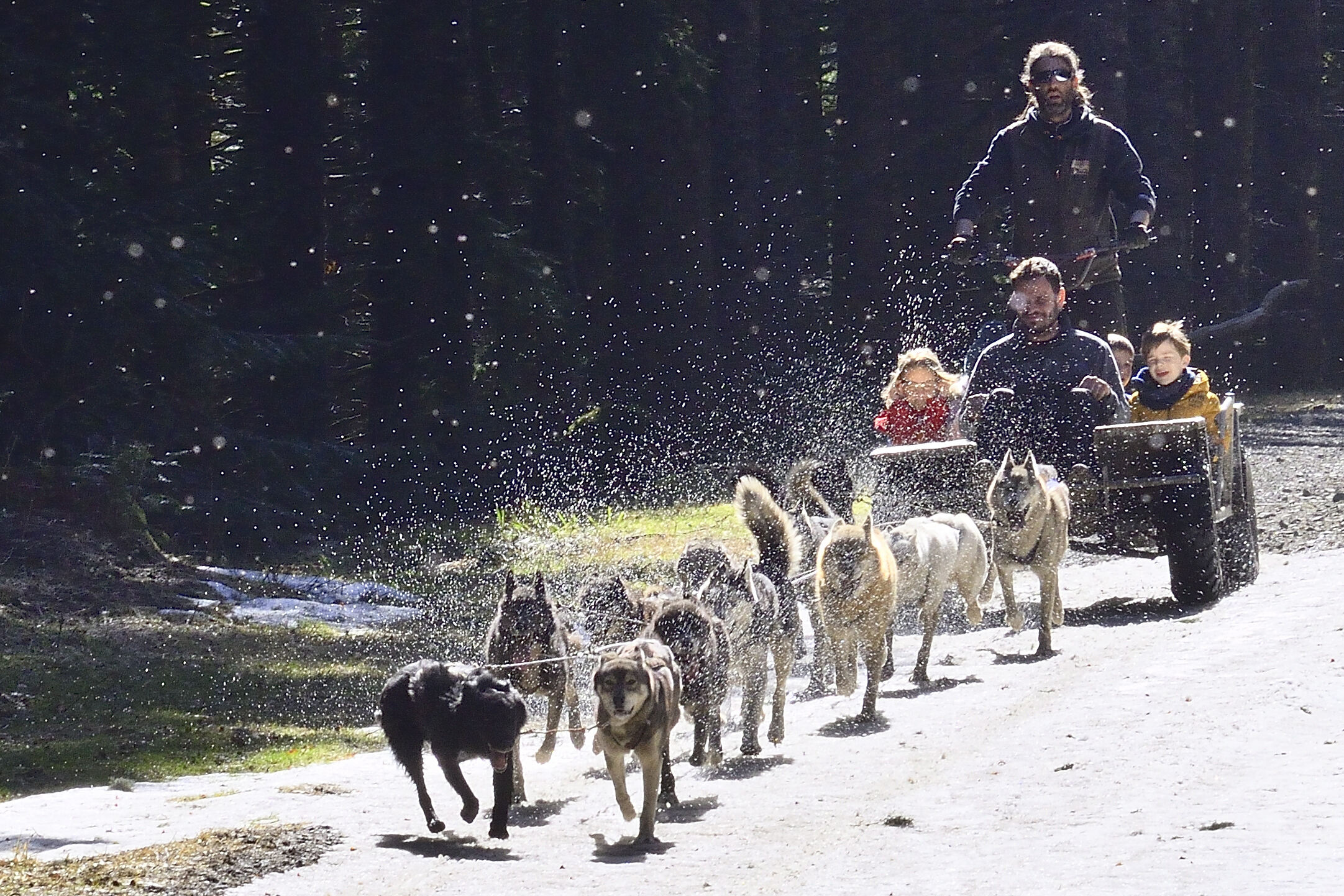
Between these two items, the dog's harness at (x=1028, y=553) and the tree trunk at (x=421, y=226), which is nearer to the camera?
the dog's harness at (x=1028, y=553)

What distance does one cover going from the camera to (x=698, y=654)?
8.51 meters

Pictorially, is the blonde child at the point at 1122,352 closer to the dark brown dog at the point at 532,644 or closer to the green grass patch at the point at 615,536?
the green grass patch at the point at 615,536

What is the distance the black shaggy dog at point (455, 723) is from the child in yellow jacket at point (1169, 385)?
6.44m

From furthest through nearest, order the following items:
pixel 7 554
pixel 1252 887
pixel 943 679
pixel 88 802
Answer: pixel 7 554 < pixel 943 679 < pixel 88 802 < pixel 1252 887

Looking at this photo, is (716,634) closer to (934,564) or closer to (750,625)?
(750,625)

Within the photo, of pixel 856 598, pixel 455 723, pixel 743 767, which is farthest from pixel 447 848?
pixel 856 598

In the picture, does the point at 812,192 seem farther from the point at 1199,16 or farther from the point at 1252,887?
the point at 1252,887

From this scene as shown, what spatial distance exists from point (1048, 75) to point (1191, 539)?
3286 millimetres

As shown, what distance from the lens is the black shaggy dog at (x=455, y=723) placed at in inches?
293

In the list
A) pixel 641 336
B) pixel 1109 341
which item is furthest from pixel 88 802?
pixel 641 336

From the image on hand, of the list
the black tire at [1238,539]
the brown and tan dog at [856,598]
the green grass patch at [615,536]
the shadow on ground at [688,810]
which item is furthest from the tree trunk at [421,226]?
the shadow on ground at [688,810]

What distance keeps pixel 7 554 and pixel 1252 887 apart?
35.1 ft

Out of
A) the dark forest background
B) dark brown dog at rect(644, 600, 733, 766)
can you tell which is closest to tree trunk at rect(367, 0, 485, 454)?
the dark forest background

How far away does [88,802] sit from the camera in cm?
841
